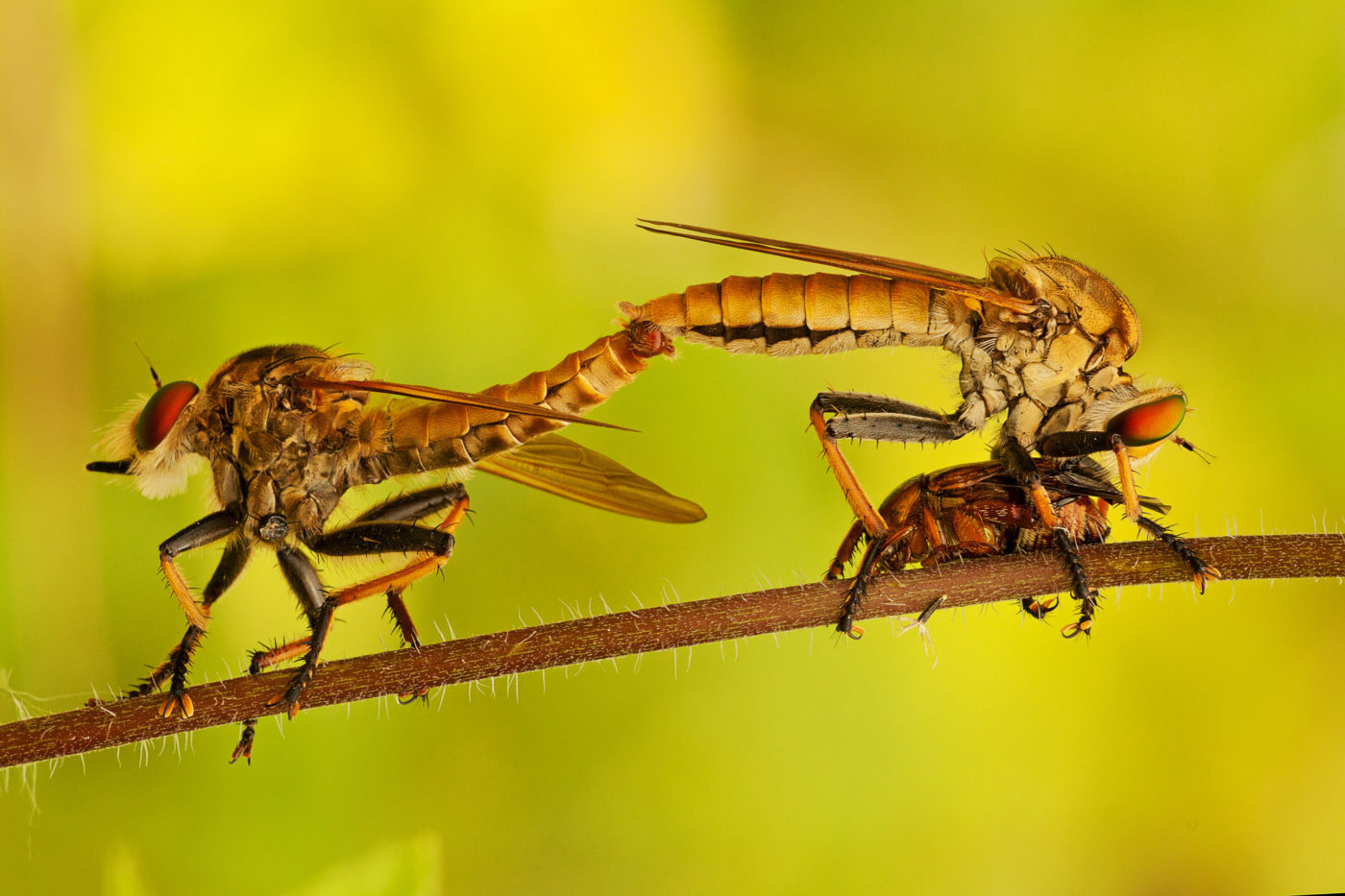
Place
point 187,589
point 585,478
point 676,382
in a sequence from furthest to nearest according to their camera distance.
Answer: point 676,382 → point 585,478 → point 187,589

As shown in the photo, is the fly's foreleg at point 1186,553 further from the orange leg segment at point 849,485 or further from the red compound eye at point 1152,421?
the orange leg segment at point 849,485

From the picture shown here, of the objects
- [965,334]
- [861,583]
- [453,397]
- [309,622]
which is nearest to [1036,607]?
[861,583]

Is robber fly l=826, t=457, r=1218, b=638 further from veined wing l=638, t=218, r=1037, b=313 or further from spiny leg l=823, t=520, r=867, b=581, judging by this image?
veined wing l=638, t=218, r=1037, b=313

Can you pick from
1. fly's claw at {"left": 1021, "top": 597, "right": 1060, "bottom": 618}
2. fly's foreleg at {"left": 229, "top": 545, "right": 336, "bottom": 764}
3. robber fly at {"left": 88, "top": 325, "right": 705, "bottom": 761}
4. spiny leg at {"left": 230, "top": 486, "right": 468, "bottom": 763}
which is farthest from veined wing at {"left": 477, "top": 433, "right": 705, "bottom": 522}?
fly's claw at {"left": 1021, "top": 597, "right": 1060, "bottom": 618}

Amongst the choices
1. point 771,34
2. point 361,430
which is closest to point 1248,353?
point 771,34

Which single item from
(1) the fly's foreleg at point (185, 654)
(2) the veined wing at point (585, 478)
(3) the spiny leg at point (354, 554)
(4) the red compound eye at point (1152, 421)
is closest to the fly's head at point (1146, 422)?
(4) the red compound eye at point (1152, 421)

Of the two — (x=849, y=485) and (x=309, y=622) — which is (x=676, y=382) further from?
→ (x=309, y=622)

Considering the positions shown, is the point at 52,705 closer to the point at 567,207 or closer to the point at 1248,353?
the point at 567,207
